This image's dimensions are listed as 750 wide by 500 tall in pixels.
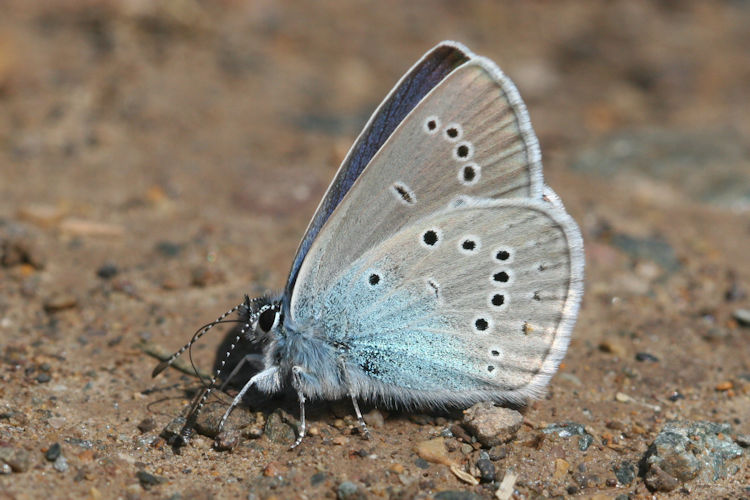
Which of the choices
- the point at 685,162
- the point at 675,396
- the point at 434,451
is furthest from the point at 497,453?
the point at 685,162

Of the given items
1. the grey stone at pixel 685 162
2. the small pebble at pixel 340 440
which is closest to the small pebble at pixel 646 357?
the small pebble at pixel 340 440

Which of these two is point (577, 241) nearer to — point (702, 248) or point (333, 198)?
point (333, 198)

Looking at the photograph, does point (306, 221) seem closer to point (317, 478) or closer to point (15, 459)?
point (317, 478)

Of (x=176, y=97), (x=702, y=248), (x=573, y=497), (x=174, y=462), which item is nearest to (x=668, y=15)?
(x=702, y=248)

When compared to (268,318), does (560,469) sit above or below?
below

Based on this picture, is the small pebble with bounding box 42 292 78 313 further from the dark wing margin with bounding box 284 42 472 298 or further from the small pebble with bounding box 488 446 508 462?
the small pebble with bounding box 488 446 508 462

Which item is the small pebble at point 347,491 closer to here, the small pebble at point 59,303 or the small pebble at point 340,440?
the small pebble at point 340,440
